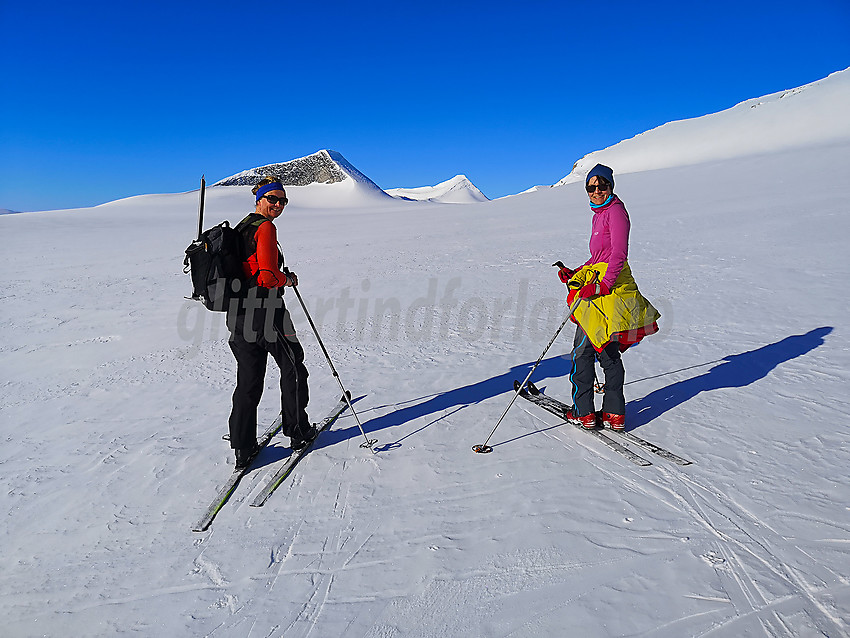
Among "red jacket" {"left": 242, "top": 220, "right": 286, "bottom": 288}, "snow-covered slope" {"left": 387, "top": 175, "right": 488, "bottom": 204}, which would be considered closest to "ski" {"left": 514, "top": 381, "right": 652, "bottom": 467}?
"red jacket" {"left": 242, "top": 220, "right": 286, "bottom": 288}

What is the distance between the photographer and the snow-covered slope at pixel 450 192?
9006 cm

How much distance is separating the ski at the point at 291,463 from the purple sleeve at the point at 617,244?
2.34m

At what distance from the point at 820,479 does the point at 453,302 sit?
5.95 meters

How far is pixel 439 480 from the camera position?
12.2ft

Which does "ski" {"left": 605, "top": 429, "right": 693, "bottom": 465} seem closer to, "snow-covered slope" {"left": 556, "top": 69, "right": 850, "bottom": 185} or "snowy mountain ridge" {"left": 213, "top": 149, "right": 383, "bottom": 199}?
"snow-covered slope" {"left": 556, "top": 69, "right": 850, "bottom": 185}

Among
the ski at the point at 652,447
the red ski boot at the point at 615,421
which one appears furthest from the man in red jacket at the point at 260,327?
the ski at the point at 652,447

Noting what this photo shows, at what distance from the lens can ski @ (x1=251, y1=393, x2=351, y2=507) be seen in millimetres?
3524

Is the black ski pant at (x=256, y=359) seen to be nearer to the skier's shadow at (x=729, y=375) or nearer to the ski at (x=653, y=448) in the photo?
the ski at (x=653, y=448)

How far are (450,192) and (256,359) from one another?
93.2 m

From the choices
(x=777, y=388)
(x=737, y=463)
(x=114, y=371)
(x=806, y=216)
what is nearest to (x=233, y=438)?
(x=114, y=371)

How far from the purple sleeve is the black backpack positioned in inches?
106

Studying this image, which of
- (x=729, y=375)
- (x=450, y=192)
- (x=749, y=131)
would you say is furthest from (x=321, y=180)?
(x=729, y=375)

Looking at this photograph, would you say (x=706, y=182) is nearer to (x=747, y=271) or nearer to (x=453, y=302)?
(x=747, y=271)

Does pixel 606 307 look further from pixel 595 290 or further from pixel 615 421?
pixel 615 421
